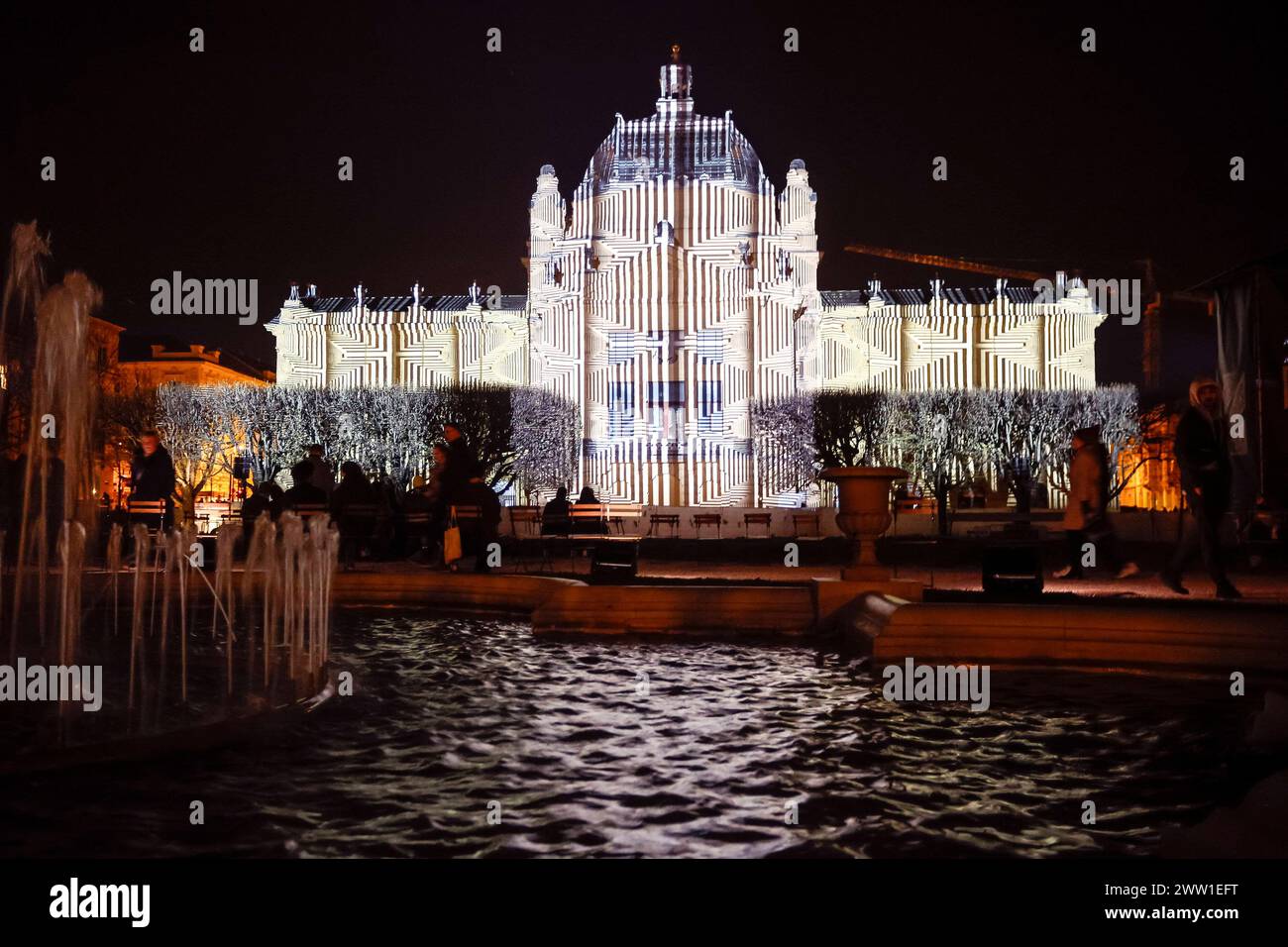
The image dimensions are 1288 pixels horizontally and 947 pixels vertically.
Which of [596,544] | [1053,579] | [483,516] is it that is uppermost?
[483,516]

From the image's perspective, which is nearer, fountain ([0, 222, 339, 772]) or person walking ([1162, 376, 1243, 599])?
fountain ([0, 222, 339, 772])

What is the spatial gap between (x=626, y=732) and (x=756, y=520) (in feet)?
75.6

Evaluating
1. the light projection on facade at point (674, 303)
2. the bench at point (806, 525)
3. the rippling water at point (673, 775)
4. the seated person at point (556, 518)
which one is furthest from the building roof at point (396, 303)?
the rippling water at point (673, 775)

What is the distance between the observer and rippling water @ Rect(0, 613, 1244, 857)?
15.2 feet

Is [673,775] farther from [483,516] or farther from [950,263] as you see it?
[950,263]

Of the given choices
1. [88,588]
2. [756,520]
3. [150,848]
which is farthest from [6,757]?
[756,520]

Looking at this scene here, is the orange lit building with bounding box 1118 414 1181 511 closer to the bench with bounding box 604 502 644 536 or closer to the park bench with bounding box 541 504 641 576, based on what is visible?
the bench with bounding box 604 502 644 536

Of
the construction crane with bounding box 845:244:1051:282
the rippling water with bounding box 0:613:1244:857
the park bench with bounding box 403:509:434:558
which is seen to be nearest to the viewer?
the rippling water with bounding box 0:613:1244:857

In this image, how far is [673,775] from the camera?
5.61 m

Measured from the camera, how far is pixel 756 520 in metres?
29.4

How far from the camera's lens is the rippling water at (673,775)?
15.2 feet

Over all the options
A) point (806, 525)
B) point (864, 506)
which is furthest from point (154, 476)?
point (806, 525)

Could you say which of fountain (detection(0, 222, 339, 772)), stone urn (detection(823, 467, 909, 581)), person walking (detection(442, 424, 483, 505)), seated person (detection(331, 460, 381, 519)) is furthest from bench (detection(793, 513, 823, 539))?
stone urn (detection(823, 467, 909, 581))
